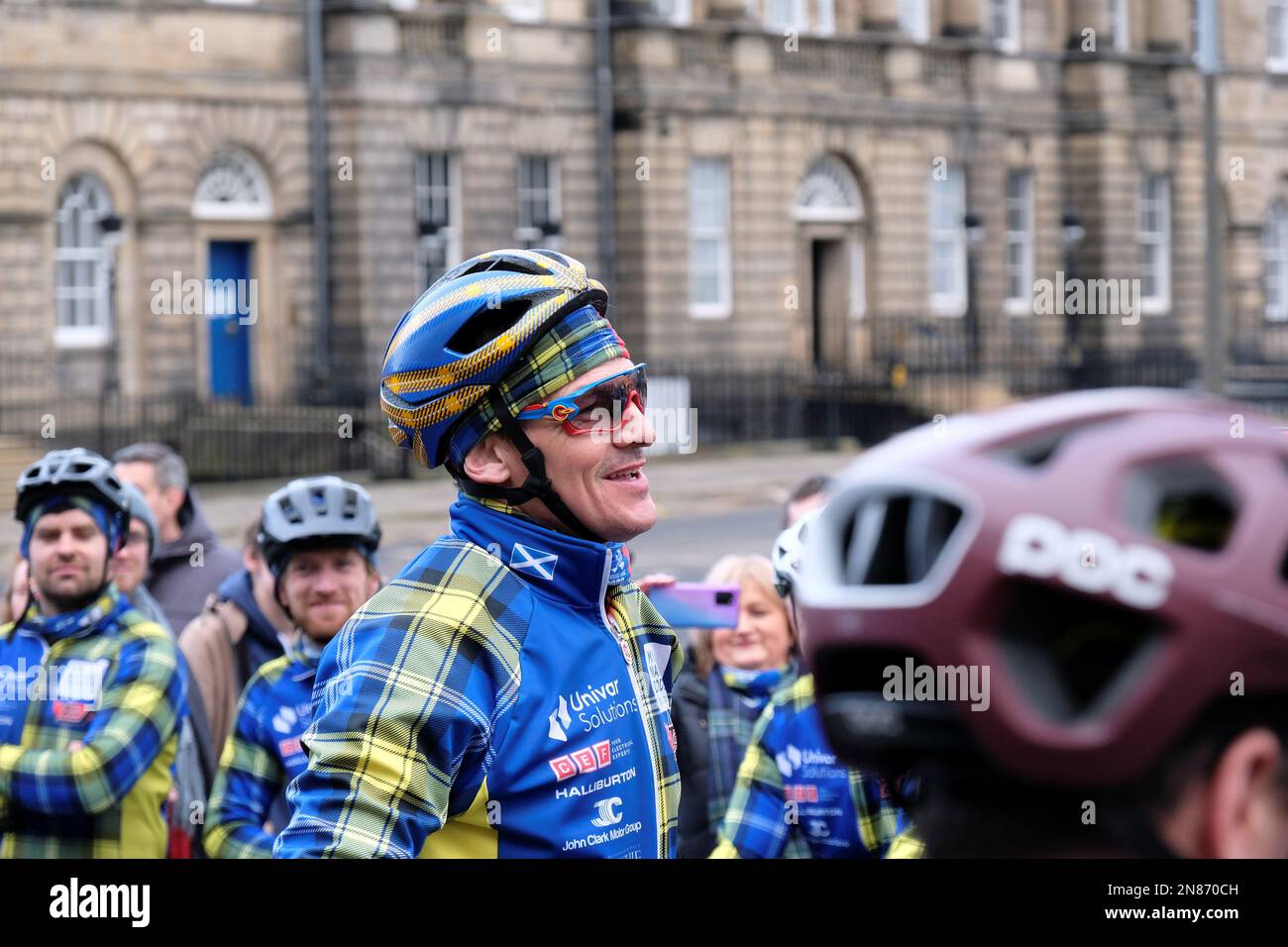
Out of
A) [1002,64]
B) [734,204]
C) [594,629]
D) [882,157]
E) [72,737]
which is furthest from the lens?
[1002,64]

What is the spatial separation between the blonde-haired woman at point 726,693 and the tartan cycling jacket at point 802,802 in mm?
1179

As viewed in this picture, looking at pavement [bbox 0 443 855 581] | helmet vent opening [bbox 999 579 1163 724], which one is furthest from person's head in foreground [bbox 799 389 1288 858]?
pavement [bbox 0 443 855 581]

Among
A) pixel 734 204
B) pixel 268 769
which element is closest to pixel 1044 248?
pixel 734 204

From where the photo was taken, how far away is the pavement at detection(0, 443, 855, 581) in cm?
2003

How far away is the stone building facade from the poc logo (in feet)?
92.2

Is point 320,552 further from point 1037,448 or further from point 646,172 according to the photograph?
point 646,172

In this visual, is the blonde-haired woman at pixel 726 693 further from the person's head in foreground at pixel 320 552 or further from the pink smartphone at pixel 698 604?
the pink smartphone at pixel 698 604

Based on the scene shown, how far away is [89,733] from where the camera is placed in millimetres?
4941
